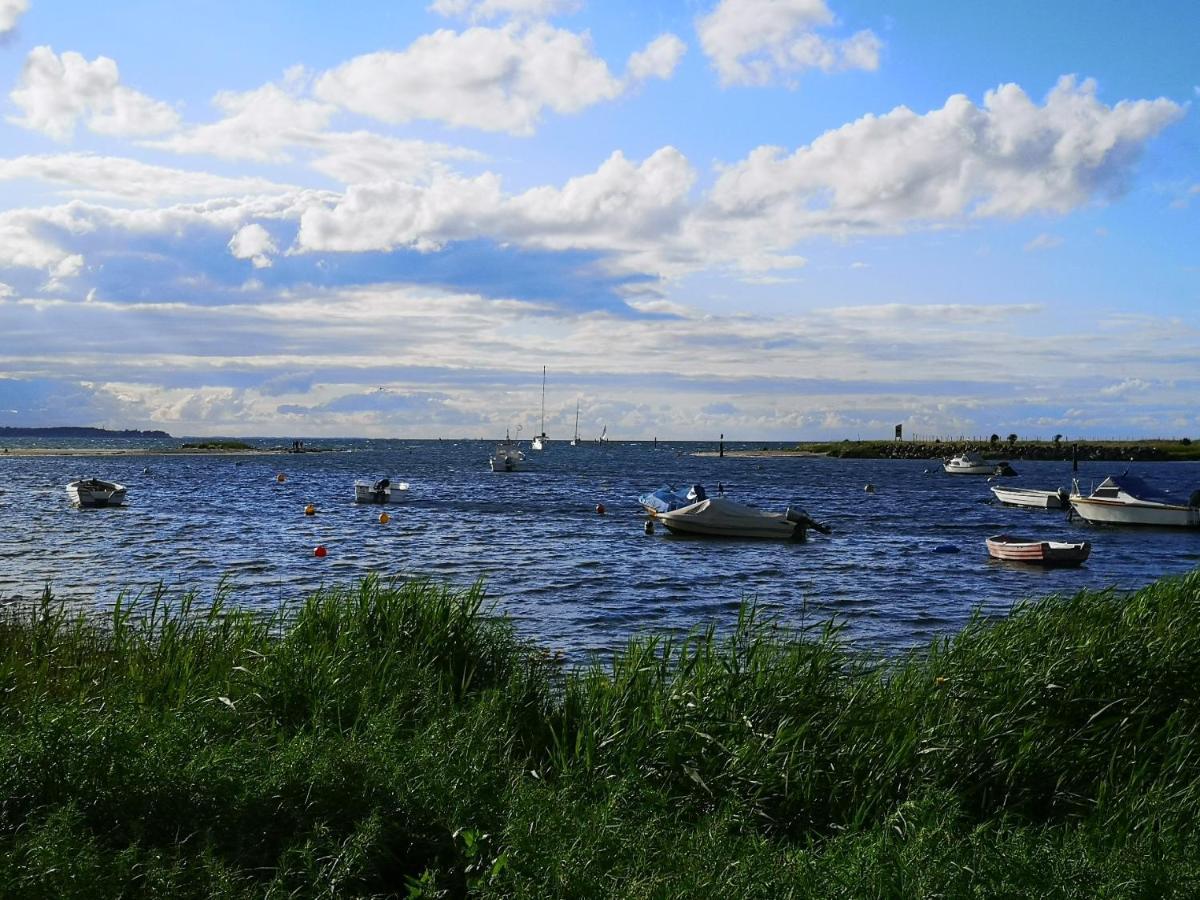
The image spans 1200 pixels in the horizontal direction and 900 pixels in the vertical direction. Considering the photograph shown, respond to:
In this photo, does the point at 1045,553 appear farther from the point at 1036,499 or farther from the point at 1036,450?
the point at 1036,450

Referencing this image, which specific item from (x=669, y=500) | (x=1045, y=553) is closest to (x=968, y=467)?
(x=669, y=500)

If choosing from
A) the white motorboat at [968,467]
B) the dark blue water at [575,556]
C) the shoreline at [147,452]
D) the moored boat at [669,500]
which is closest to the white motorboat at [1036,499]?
the dark blue water at [575,556]

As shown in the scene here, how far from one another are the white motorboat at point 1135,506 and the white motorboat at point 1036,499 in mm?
9788

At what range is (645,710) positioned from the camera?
10031 millimetres

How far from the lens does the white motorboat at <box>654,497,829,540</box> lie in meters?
44.2

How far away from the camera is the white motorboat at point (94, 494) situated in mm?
55906

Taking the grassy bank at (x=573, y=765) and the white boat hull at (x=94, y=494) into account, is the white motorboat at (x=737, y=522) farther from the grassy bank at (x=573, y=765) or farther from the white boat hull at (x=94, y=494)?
the white boat hull at (x=94, y=494)

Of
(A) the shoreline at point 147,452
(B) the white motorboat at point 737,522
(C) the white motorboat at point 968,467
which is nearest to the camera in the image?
(B) the white motorboat at point 737,522

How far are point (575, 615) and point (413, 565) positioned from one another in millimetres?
10677

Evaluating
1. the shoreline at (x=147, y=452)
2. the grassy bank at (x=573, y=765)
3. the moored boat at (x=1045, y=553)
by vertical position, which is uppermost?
the grassy bank at (x=573, y=765)

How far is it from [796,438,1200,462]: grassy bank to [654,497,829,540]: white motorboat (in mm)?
120091

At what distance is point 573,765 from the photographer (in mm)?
9141

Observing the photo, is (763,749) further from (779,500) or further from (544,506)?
(779,500)

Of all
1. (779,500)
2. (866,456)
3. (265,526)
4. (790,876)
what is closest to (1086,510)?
(779,500)
